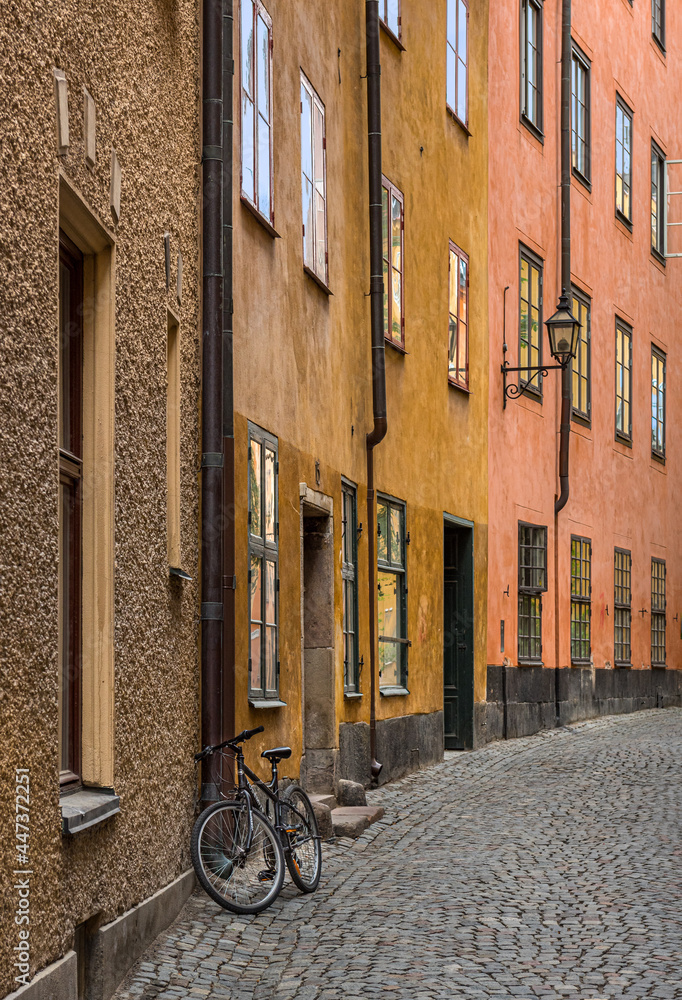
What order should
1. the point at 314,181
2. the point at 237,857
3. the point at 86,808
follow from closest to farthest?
the point at 86,808 < the point at 237,857 < the point at 314,181

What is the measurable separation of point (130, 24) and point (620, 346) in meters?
17.6

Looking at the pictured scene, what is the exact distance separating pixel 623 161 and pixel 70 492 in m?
19.2

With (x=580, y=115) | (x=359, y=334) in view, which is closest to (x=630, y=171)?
(x=580, y=115)

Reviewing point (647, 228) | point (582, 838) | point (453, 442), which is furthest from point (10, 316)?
point (647, 228)

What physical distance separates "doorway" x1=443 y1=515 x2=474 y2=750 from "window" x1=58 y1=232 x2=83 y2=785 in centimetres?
1059

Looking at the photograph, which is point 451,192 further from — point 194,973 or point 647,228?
point 194,973

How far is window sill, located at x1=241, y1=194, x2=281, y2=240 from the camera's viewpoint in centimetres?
933

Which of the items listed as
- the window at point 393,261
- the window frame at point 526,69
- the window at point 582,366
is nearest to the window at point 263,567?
the window at point 393,261

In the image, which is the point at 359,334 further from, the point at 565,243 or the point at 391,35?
the point at 565,243

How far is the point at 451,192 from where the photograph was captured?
16.4m

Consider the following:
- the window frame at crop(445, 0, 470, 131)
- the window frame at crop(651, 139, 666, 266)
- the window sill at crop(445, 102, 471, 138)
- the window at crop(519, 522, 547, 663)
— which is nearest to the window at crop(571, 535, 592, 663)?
the window at crop(519, 522, 547, 663)

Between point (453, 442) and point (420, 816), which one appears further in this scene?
point (453, 442)

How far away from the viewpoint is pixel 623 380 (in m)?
23.7

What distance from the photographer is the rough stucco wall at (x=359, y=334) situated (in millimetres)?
10070
